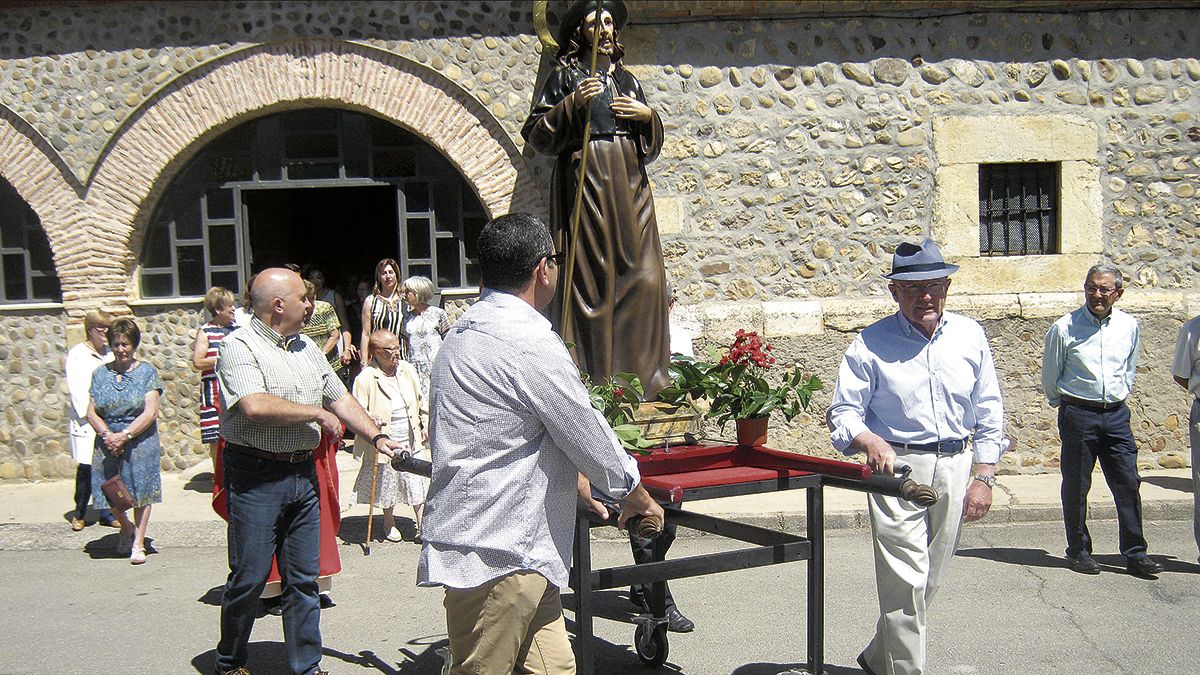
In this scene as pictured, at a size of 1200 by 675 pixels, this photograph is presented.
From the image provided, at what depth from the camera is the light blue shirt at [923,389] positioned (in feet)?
13.1

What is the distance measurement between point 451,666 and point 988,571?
13.9ft

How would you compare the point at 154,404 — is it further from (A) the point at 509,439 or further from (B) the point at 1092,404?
(B) the point at 1092,404

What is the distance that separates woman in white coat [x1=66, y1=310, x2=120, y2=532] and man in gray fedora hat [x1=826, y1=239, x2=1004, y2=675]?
5.81 meters

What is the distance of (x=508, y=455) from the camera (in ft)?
9.43

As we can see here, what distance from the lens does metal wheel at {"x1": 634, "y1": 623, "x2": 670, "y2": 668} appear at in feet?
15.4

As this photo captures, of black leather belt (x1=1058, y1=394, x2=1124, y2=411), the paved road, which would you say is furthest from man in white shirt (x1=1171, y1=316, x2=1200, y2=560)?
the paved road

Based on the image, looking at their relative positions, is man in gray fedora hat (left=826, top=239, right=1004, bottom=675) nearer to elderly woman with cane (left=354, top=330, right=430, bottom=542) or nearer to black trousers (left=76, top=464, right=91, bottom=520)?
elderly woman with cane (left=354, top=330, right=430, bottom=542)

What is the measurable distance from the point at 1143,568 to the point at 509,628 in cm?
473

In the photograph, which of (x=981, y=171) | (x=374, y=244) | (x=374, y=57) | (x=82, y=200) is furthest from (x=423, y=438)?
→ (x=374, y=244)

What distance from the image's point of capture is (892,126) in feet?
28.7

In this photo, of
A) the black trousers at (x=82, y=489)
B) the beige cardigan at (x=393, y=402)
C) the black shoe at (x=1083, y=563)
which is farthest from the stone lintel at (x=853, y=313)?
the black trousers at (x=82, y=489)

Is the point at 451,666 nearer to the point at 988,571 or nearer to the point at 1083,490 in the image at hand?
the point at 988,571

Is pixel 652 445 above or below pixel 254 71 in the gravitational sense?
below

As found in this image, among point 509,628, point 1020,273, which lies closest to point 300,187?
point 1020,273
